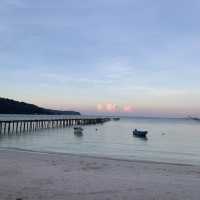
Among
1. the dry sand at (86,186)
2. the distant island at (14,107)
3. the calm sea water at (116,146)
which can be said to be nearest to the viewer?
the dry sand at (86,186)

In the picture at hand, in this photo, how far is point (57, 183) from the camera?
40.1 ft

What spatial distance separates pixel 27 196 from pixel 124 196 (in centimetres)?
286

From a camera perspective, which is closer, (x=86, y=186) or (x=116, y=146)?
(x=86, y=186)

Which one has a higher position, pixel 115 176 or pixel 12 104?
pixel 12 104

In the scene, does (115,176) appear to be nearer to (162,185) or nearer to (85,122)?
(162,185)

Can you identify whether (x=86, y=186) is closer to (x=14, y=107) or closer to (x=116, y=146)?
(x=116, y=146)

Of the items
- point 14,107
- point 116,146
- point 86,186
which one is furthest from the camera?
point 14,107

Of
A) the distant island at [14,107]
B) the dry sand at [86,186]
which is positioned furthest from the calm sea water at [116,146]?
the distant island at [14,107]

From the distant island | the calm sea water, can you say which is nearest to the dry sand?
the calm sea water

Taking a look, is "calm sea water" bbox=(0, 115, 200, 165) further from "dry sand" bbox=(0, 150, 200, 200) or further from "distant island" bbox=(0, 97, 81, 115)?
"distant island" bbox=(0, 97, 81, 115)

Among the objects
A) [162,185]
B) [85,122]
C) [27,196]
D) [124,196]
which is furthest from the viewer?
[85,122]

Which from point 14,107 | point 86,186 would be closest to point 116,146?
point 86,186

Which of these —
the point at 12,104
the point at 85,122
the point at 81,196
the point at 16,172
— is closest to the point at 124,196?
the point at 81,196

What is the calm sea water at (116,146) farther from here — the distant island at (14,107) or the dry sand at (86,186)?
the distant island at (14,107)
